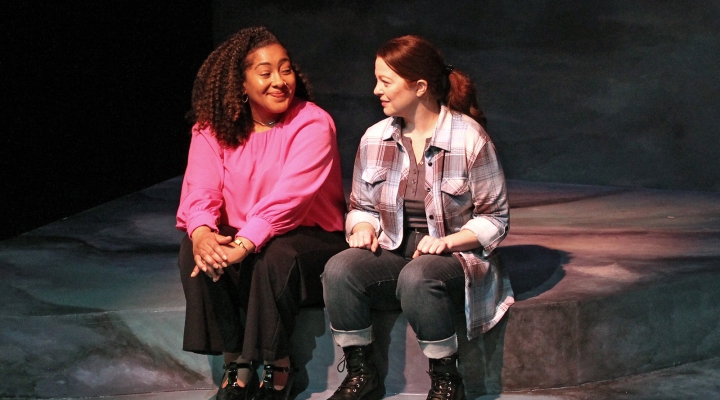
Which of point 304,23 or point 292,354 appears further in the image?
point 304,23

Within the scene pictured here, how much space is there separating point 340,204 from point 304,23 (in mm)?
2726

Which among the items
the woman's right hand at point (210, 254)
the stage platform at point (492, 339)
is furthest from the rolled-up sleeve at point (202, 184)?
the stage platform at point (492, 339)

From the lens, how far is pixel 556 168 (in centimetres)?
536

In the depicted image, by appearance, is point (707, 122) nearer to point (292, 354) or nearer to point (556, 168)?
point (556, 168)

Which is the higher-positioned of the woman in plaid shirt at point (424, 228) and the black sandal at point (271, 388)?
the woman in plaid shirt at point (424, 228)

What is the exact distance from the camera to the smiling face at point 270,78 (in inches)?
119

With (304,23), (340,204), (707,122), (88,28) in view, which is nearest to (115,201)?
(88,28)

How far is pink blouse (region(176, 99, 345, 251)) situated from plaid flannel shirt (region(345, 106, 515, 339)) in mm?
187

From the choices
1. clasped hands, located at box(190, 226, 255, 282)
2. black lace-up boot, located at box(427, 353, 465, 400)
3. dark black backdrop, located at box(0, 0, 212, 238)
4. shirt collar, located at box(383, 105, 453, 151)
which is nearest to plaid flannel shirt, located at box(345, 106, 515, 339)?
shirt collar, located at box(383, 105, 453, 151)

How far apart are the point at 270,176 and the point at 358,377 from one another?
697 millimetres

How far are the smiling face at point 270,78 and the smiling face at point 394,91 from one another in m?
0.33

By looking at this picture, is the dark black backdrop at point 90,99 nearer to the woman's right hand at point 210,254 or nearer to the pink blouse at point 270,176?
the pink blouse at point 270,176

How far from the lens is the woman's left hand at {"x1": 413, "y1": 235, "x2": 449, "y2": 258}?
2781 mm

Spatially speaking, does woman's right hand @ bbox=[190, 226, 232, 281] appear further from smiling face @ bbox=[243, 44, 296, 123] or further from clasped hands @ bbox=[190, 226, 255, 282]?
smiling face @ bbox=[243, 44, 296, 123]
